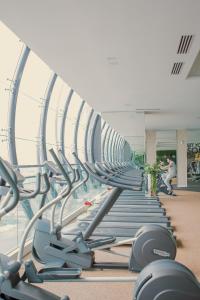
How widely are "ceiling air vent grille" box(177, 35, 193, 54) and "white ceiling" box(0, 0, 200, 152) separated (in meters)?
0.07

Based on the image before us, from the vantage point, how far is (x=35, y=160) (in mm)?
7242

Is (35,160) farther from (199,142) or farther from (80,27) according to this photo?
(199,142)

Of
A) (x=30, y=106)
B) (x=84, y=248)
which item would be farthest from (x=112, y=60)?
(x=84, y=248)

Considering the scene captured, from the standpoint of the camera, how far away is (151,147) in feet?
52.0

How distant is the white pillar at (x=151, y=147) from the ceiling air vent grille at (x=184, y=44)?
9.08 meters

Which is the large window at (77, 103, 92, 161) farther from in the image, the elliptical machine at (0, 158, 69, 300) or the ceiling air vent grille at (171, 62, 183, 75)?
the elliptical machine at (0, 158, 69, 300)

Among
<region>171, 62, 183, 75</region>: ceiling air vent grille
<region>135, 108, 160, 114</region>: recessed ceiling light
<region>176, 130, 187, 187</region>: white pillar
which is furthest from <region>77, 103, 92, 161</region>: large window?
<region>176, 130, 187, 187</region>: white pillar

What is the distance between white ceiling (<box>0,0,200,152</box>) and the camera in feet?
12.3

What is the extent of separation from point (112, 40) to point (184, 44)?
0.97 meters

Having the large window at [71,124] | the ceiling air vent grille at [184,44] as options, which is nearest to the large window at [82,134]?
the large window at [71,124]

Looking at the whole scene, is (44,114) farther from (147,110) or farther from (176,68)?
(147,110)

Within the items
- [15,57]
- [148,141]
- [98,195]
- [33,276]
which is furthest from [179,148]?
[33,276]

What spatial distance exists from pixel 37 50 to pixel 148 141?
1195 centimetres

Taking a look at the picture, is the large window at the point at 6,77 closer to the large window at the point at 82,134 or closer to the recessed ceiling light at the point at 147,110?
the recessed ceiling light at the point at 147,110
